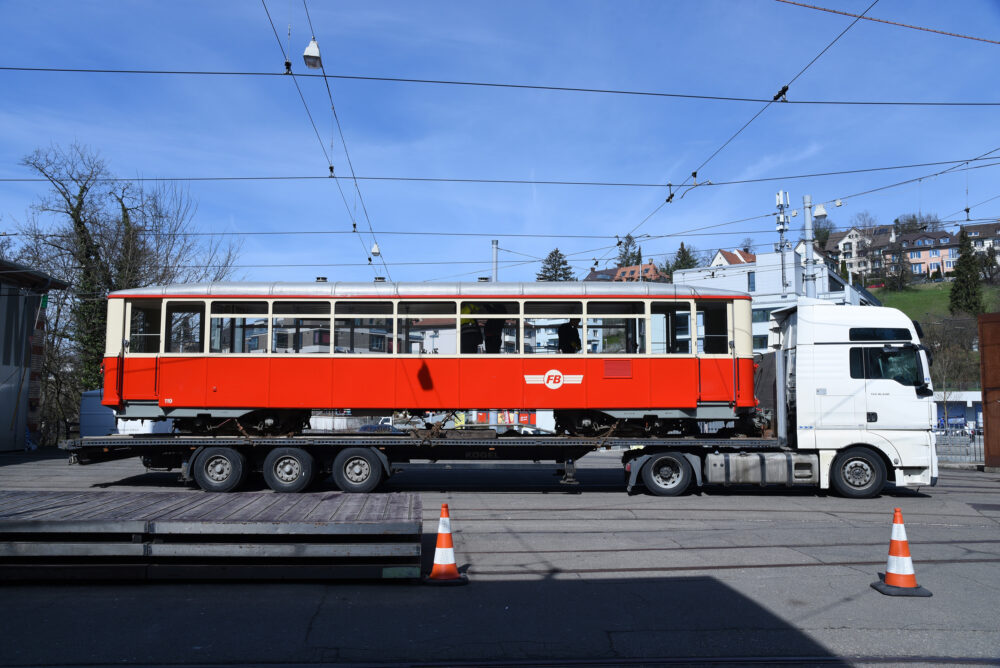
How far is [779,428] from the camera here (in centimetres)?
1343

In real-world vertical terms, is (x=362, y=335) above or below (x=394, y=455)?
above

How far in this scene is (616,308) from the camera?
1327 cm

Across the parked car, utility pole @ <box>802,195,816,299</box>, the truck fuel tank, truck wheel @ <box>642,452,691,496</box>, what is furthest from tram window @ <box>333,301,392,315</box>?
utility pole @ <box>802,195,816,299</box>

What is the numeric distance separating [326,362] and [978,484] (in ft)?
50.6

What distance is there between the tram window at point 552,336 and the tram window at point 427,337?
142 centimetres

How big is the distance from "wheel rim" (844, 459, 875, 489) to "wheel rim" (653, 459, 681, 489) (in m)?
3.18

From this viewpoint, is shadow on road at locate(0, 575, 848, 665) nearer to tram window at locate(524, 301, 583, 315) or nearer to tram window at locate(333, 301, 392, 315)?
tram window at locate(524, 301, 583, 315)

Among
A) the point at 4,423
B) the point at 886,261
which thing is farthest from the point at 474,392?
the point at 886,261

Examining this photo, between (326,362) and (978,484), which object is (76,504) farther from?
(978,484)

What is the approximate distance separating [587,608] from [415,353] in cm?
766

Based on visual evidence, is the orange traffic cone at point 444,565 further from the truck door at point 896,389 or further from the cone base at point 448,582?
the truck door at point 896,389

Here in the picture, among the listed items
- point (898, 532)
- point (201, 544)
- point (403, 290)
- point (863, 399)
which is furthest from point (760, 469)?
point (201, 544)

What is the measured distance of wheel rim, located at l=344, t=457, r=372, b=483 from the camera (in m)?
12.8

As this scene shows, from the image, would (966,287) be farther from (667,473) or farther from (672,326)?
(667,473)
